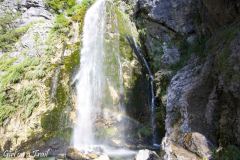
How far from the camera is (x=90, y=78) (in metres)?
12.9

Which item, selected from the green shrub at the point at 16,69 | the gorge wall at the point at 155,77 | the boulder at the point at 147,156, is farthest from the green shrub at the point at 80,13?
the boulder at the point at 147,156

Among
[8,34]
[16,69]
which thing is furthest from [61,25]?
[8,34]

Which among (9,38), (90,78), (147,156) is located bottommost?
(147,156)

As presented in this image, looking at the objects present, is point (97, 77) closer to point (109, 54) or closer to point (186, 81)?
point (109, 54)

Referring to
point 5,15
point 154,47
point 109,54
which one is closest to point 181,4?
point 154,47

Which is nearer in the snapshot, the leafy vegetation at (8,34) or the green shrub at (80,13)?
the green shrub at (80,13)

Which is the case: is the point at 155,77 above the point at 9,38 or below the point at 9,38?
below

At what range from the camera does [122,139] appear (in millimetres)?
11867

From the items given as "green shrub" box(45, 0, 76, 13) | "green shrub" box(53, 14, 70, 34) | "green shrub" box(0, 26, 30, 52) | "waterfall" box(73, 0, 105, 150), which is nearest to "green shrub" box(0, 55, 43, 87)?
"green shrub" box(53, 14, 70, 34)

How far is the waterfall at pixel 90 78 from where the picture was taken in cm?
1191

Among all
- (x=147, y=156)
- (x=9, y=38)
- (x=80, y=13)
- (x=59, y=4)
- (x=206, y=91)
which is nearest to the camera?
(x=206, y=91)

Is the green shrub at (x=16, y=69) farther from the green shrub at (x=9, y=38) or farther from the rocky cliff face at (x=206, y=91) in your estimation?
the rocky cliff face at (x=206, y=91)

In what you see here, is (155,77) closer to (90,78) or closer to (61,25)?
A: (90,78)

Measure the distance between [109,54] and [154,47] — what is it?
1812mm
